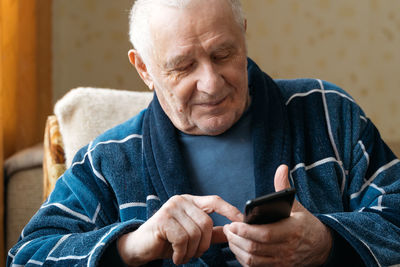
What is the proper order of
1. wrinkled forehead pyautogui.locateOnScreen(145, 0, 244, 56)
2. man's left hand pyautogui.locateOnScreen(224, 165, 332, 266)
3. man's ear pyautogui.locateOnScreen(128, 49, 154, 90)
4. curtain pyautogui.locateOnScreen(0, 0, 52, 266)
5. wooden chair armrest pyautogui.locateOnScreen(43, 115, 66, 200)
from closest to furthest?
man's left hand pyautogui.locateOnScreen(224, 165, 332, 266), wrinkled forehead pyautogui.locateOnScreen(145, 0, 244, 56), man's ear pyautogui.locateOnScreen(128, 49, 154, 90), wooden chair armrest pyautogui.locateOnScreen(43, 115, 66, 200), curtain pyautogui.locateOnScreen(0, 0, 52, 266)

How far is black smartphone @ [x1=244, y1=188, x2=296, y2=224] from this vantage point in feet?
3.15

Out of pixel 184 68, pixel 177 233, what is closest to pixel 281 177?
pixel 177 233

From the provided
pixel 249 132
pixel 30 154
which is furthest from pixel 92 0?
pixel 249 132

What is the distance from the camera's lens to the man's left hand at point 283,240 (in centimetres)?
107

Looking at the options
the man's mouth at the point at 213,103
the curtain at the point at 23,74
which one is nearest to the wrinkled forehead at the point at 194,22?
the man's mouth at the point at 213,103

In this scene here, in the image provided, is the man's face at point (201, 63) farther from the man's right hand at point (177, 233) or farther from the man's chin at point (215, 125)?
the man's right hand at point (177, 233)

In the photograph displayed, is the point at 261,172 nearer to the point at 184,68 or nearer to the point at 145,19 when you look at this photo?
the point at 184,68

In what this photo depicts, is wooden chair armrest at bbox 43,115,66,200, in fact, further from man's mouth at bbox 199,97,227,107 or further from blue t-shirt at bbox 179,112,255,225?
man's mouth at bbox 199,97,227,107

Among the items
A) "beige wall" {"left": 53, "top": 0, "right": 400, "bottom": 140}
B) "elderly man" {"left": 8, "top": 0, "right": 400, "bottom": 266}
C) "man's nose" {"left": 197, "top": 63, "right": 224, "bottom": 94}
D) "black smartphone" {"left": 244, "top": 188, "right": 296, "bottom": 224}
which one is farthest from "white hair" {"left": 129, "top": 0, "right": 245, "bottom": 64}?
"beige wall" {"left": 53, "top": 0, "right": 400, "bottom": 140}

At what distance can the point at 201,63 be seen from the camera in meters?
1.30

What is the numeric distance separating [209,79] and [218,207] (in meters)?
0.31

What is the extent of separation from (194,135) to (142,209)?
0.24m

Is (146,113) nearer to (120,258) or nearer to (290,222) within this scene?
(120,258)

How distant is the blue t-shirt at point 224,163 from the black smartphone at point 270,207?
0.93 feet
